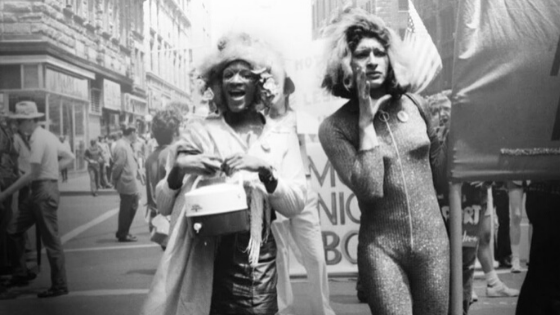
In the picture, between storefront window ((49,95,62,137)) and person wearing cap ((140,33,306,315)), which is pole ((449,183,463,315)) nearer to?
person wearing cap ((140,33,306,315))

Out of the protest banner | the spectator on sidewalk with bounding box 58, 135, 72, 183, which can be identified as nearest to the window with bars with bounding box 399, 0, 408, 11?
the protest banner

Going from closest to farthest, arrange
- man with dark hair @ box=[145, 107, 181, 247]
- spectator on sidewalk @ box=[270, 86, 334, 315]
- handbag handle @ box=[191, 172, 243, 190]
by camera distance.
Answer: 1. handbag handle @ box=[191, 172, 243, 190]
2. spectator on sidewalk @ box=[270, 86, 334, 315]
3. man with dark hair @ box=[145, 107, 181, 247]

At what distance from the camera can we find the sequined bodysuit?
2779 mm

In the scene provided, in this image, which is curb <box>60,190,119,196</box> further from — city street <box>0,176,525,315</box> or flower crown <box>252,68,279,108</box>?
flower crown <box>252,68,279,108</box>

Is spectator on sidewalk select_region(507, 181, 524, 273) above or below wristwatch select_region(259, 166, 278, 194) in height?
below

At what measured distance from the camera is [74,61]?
344 cm

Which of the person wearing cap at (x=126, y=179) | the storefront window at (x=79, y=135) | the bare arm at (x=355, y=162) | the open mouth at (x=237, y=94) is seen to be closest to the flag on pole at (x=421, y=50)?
the bare arm at (x=355, y=162)

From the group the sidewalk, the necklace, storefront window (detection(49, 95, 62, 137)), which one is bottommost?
the sidewalk

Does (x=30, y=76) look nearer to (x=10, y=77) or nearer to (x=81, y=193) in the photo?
(x=10, y=77)

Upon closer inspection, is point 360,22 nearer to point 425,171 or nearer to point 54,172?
point 425,171

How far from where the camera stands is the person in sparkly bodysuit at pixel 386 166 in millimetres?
2791

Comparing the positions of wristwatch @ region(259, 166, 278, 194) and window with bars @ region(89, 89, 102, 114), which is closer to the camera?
wristwatch @ region(259, 166, 278, 194)

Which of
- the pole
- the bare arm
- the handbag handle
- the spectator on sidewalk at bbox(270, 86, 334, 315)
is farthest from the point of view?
the pole

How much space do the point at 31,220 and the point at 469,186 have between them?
240 cm
